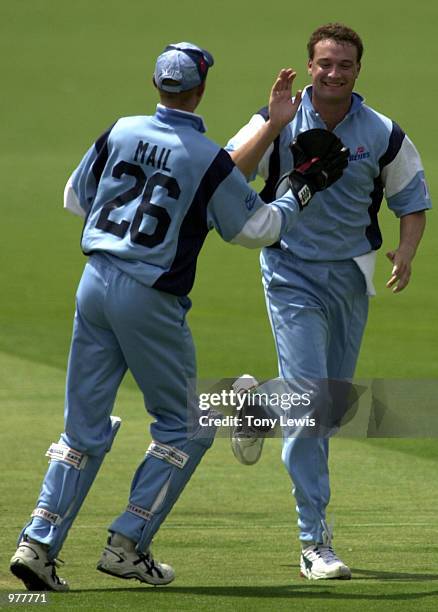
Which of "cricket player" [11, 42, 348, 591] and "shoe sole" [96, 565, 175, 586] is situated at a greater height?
"cricket player" [11, 42, 348, 591]

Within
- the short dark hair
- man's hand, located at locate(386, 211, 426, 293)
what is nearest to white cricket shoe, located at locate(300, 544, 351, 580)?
man's hand, located at locate(386, 211, 426, 293)

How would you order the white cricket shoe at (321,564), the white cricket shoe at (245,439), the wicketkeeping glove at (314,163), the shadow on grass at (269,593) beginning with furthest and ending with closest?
the white cricket shoe at (245,439) → the white cricket shoe at (321,564) → the wicketkeeping glove at (314,163) → the shadow on grass at (269,593)

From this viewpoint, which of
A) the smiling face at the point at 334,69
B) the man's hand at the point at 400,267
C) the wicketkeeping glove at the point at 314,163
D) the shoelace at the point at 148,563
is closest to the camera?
the shoelace at the point at 148,563

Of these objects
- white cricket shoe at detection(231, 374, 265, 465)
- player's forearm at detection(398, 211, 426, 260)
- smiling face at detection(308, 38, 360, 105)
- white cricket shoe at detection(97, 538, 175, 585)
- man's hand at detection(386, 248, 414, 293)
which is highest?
smiling face at detection(308, 38, 360, 105)

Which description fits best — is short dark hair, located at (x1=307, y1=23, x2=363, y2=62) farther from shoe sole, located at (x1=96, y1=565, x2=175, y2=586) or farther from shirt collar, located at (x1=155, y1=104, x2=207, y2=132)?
shoe sole, located at (x1=96, y1=565, x2=175, y2=586)

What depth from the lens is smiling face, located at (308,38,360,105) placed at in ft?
21.1

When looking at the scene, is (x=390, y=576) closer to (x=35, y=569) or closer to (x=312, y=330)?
(x=312, y=330)

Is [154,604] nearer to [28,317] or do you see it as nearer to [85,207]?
[85,207]

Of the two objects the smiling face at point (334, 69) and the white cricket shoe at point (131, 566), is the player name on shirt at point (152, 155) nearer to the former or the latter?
the smiling face at point (334, 69)

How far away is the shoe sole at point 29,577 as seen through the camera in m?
5.50

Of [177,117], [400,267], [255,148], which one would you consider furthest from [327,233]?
[177,117]

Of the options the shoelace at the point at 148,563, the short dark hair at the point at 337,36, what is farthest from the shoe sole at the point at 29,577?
the short dark hair at the point at 337,36

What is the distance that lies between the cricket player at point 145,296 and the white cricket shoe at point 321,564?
659 mm

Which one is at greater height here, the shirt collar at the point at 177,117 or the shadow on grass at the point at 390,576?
the shirt collar at the point at 177,117
